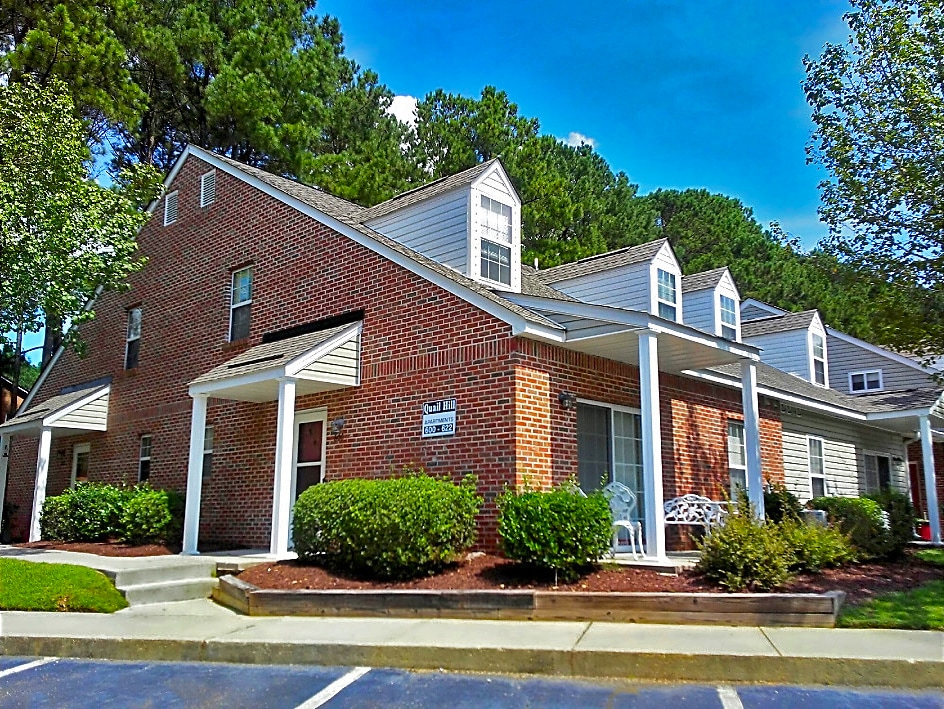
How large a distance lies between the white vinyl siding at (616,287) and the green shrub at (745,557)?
633 cm

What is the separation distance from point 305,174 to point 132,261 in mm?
10774

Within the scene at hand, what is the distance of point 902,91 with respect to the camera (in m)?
11.5

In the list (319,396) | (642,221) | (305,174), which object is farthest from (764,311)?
(319,396)

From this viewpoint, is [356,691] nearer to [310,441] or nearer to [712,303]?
[310,441]

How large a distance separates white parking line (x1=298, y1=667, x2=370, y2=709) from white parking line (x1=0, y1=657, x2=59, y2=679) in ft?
10.4

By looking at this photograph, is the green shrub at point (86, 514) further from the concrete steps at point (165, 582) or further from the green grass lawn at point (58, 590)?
the concrete steps at point (165, 582)

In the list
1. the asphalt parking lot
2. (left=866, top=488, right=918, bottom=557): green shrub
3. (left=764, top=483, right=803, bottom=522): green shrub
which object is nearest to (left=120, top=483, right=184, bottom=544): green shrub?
the asphalt parking lot

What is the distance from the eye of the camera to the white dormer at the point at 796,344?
22.4 m

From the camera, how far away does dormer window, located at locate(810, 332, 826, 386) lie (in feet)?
74.2

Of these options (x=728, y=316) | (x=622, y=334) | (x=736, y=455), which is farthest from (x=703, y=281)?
(x=622, y=334)

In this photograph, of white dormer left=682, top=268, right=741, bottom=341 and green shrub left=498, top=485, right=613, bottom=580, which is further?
white dormer left=682, top=268, right=741, bottom=341

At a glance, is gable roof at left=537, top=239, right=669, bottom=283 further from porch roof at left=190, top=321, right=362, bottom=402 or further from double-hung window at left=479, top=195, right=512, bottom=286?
porch roof at left=190, top=321, right=362, bottom=402

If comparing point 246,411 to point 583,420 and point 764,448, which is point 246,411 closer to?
point 583,420

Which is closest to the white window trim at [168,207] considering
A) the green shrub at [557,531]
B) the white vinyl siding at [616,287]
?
the white vinyl siding at [616,287]
